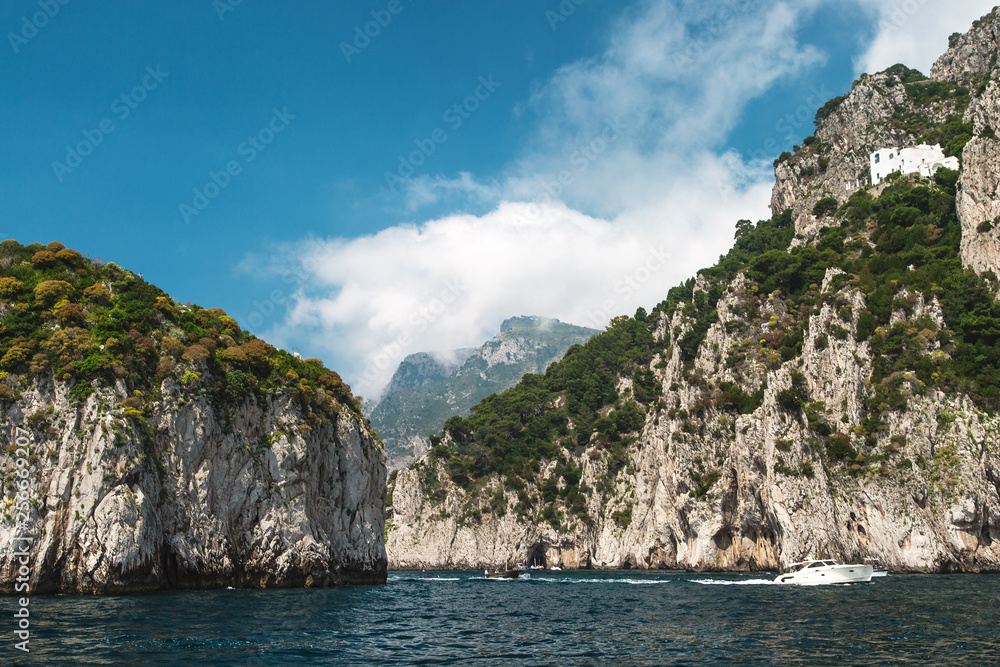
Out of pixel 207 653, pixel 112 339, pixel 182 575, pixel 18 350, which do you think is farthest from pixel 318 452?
pixel 207 653

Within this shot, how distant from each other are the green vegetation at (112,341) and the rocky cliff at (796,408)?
53709 mm

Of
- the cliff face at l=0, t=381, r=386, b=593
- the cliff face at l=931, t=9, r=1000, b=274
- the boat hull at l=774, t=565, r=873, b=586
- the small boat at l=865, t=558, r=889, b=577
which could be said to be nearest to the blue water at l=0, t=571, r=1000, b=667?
the cliff face at l=0, t=381, r=386, b=593

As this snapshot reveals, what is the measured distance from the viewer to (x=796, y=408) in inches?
2933

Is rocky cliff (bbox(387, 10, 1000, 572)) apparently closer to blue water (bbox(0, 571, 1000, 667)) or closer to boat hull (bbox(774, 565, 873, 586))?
boat hull (bbox(774, 565, 873, 586))

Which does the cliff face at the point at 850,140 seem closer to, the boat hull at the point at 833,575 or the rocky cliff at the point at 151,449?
the boat hull at the point at 833,575

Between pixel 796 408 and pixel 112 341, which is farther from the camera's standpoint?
pixel 796 408

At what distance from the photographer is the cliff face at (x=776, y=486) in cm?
6053

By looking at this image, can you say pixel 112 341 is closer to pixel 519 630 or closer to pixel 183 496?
pixel 183 496

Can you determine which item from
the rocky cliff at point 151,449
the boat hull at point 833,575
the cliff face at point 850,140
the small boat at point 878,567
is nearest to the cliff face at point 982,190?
the cliff face at point 850,140

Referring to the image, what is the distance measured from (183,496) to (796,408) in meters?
63.0

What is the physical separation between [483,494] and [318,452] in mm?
79419

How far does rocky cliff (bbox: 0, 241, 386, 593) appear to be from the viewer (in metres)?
35.3

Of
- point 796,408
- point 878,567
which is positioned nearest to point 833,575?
point 878,567

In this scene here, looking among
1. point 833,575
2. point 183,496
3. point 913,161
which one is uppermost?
point 913,161
